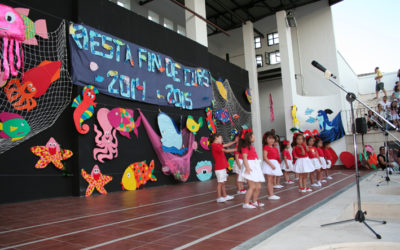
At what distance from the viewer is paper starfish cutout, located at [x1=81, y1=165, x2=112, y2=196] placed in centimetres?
643

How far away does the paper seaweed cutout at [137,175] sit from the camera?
24.2ft

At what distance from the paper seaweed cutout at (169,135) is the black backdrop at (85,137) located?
225 millimetres

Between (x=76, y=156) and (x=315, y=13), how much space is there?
14.4m

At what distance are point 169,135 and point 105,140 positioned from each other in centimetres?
212

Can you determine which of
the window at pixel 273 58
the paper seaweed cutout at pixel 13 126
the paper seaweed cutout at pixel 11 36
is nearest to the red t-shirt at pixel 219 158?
the paper seaweed cutout at pixel 13 126

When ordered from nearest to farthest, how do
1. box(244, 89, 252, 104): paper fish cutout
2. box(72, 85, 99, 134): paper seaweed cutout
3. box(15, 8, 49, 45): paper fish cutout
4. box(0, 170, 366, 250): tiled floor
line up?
box(0, 170, 366, 250): tiled floor
box(15, 8, 49, 45): paper fish cutout
box(72, 85, 99, 134): paper seaweed cutout
box(244, 89, 252, 104): paper fish cutout

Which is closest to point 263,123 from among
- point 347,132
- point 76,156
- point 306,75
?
point 306,75

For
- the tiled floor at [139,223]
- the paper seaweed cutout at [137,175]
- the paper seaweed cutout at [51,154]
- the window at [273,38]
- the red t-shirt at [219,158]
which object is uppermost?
the window at [273,38]

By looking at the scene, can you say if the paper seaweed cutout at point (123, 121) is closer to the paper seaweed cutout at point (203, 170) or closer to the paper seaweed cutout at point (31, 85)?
the paper seaweed cutout at point (31, 85)

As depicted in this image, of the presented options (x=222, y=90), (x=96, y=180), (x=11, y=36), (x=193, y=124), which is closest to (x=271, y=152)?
(x=96, y=180)

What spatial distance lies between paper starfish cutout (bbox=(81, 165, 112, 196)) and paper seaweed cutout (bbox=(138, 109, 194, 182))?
5.63 ft

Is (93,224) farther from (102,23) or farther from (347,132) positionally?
(347,132)

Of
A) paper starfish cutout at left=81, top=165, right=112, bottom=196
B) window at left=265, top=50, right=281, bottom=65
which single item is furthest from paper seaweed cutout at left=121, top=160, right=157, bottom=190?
window at left=265, top=50, right=281, bottom=65

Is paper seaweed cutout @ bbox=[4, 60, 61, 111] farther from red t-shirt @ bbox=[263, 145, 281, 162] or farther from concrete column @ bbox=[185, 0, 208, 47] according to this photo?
concrete column @ bbox=[185, 0, 208, 47]
